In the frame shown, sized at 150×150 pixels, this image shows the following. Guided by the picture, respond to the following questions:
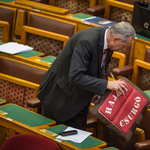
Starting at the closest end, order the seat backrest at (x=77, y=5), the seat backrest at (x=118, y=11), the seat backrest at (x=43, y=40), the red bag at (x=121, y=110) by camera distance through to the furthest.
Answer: the red bag at (x=121, y=110)
the seat backrest at (x=43, y=40)
the seat backrest at (x=118, y=11)
the seat backrest at (x=77, y=5)

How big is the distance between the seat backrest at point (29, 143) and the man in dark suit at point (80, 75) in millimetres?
210

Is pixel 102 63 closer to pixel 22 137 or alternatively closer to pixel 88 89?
pixel 88 89

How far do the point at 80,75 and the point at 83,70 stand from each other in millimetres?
21

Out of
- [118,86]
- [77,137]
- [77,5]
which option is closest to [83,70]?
[118,86]

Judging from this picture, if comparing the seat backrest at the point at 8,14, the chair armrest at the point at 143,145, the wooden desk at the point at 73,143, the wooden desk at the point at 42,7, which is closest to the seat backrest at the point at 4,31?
the seat backrest at the point at 8,14

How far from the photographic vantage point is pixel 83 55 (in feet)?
3.49

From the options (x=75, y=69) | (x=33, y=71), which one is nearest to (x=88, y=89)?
(x=75, y=69)

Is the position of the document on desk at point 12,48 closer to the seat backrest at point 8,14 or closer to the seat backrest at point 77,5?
the seat backrest at point 8,14

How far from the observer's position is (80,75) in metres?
1.06

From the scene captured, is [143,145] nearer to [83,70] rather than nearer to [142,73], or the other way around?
[83,70]

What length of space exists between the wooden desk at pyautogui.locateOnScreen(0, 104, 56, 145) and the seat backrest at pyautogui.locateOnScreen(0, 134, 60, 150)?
101 millimetres

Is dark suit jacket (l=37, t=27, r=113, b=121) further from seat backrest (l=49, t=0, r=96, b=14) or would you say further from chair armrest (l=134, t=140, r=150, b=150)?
seat backrest (l=49, t=0, r=96, b=14)

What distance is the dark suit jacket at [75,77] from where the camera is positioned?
1.07 meters

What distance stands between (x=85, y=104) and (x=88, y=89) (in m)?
0.13
